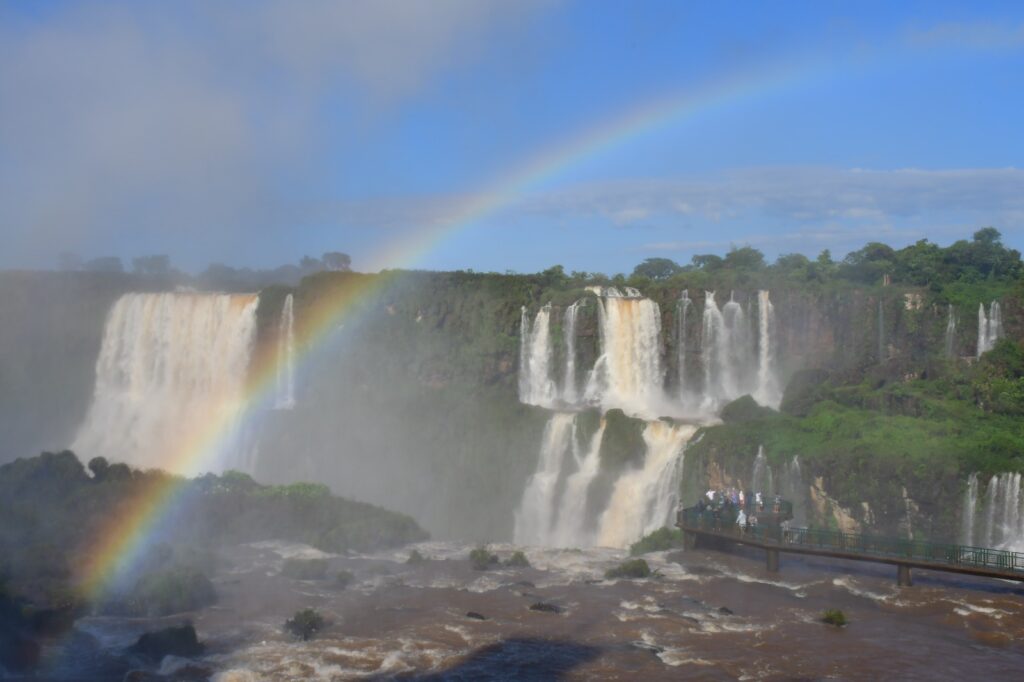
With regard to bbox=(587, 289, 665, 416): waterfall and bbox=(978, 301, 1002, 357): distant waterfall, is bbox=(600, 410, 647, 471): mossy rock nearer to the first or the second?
bbox=(587, 289, 665, 416): waterfall

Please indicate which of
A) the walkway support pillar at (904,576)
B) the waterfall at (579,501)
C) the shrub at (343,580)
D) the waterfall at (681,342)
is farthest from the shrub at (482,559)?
the waterfall at (681,342)

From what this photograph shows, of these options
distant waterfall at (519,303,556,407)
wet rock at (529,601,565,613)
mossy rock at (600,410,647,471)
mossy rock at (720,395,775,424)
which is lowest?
wet rock at (529,601,565,613)

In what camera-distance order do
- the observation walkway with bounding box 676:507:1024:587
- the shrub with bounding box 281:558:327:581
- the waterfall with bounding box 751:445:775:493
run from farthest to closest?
1. the waterfall with bounding box 751:445:775:493
2. the shrub with bounding box 281:558:327:581
3. the observation walkway with bounding box 676:507:1024:587

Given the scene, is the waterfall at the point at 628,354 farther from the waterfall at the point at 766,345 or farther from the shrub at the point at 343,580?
the shrub at the point at 343,580

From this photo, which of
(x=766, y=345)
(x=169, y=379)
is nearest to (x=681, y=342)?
(x=766, y=345)

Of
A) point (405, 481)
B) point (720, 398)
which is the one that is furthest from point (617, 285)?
point (405, 481)

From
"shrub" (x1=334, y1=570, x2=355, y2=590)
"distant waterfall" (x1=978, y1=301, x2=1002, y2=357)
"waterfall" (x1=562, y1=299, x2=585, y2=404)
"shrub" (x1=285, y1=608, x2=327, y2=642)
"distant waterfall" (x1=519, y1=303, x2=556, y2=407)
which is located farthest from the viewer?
"distant waterfall" (x1=519, y1=303, x2=556, y2=407)

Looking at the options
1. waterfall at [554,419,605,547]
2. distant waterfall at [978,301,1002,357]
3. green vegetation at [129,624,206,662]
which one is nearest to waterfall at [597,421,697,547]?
waterfall at [554,419,605,547]
